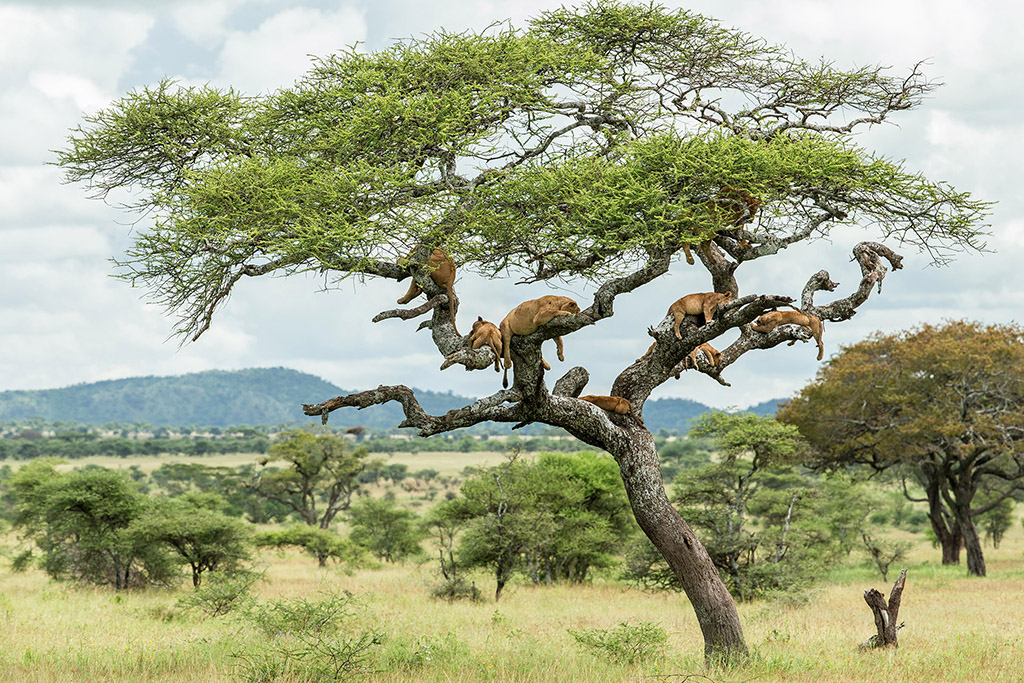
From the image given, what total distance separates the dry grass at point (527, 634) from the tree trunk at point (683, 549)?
1.43 ft

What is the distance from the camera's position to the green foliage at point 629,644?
11.2 m

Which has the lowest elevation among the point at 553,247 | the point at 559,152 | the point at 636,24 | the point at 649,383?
the point at 649,383

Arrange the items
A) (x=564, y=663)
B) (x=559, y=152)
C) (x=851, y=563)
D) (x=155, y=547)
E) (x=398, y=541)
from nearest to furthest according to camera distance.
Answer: (x=564, y=663) < (x=559, y=152) < (x=155, y=547) < (x=398, y=541) < (x=851, y=563)

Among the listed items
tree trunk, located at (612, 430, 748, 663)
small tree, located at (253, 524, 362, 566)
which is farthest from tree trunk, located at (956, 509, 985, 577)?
small tree, located at (253, 524, 362, 566)

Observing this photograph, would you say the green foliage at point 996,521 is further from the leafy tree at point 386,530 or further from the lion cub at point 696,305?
the lion cub at point 696,305

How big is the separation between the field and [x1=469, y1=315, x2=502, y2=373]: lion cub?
11.7 ft

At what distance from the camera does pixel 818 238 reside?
1084 centimetres

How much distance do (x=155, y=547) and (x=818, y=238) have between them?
19.1 metres

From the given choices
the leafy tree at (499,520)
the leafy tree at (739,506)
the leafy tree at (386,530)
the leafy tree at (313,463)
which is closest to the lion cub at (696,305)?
the leafy tree at (739,506)

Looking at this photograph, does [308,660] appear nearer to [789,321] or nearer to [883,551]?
[789,321]

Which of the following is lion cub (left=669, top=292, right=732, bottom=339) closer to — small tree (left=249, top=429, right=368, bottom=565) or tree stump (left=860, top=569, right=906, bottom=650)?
tree stump (left=860, top=569, right=906, bottom=650)

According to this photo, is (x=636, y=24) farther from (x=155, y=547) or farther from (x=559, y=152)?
(x=155, y=547)

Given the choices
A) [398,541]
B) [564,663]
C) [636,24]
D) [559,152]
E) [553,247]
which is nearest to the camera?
[553,247]

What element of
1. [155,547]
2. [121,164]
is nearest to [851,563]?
[155,547]
